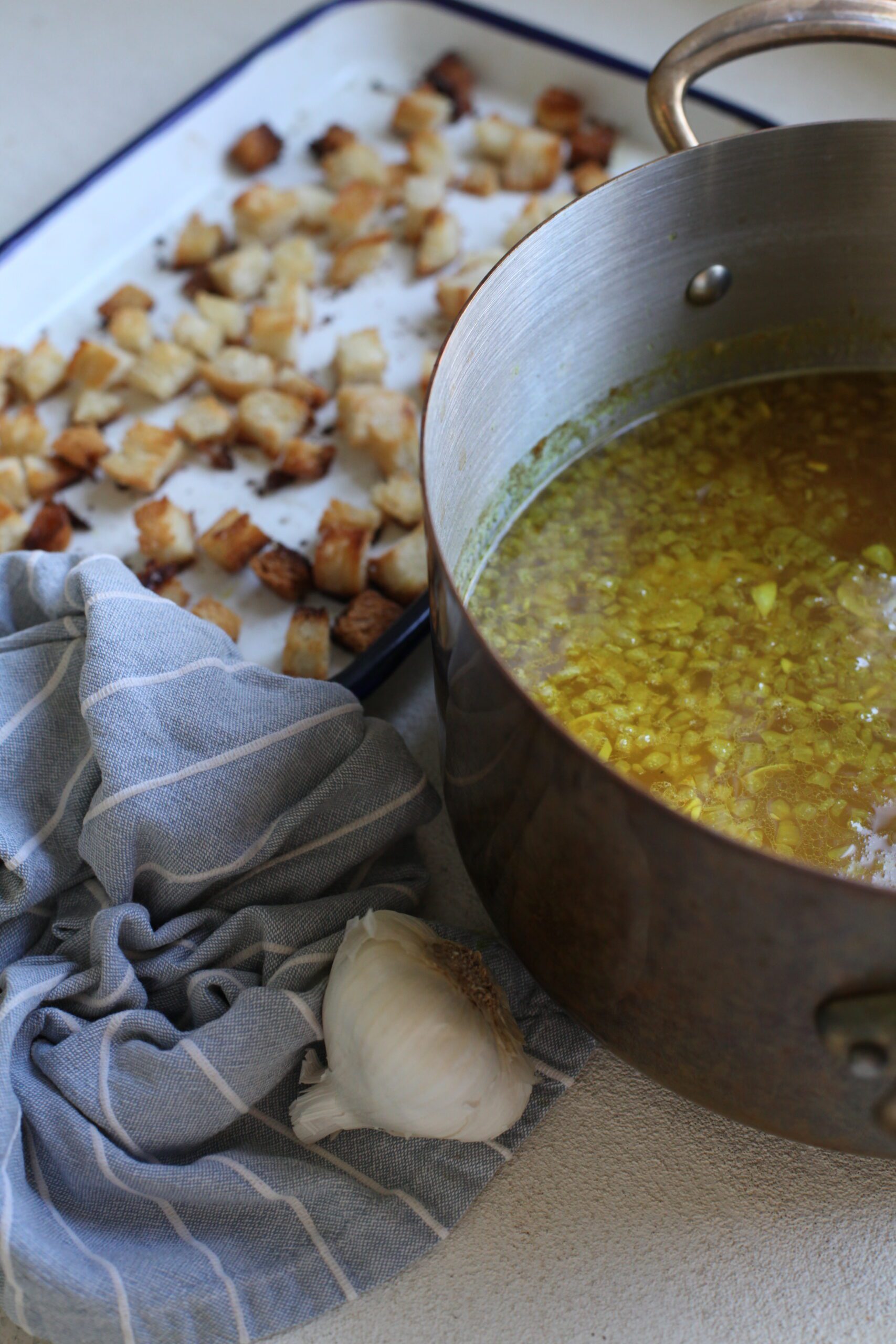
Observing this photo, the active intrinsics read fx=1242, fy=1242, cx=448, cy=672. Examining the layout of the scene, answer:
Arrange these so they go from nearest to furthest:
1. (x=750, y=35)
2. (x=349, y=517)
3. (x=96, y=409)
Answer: (x=750, y=35) → (x=349, y=517) → (x=96, y=409)

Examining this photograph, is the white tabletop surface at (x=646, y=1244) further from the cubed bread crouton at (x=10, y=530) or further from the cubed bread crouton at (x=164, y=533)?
the cubed bread crouton at (x=10, y=530)

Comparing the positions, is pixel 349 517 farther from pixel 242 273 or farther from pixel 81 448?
pixel 242 273

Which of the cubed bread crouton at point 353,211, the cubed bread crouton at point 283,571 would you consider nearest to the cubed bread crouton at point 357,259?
the cubed bread crouton at point 353,211

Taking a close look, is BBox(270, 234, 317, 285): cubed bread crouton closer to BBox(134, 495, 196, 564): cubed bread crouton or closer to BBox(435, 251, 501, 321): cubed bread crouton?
BBox(435, 251, 501, 321): cubed bread crouton

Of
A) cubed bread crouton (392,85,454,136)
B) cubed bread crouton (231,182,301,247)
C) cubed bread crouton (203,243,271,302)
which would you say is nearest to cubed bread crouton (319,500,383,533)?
cubed bread crouton (203,243,271,302)

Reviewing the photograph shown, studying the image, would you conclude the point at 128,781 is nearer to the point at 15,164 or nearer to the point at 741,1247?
the point at 741,1247

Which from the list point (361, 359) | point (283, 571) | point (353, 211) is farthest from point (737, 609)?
point (353, 211)

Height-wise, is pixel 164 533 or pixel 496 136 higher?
pixel 496 136
